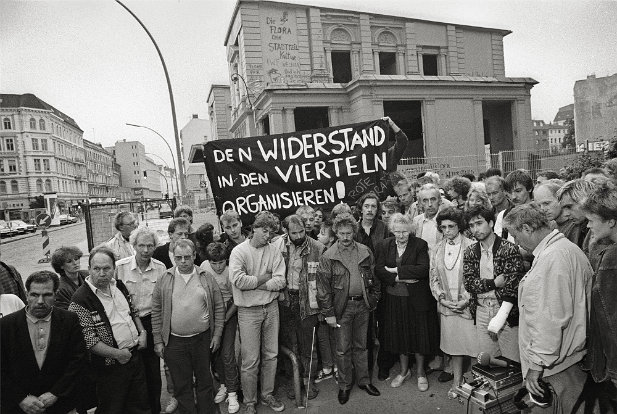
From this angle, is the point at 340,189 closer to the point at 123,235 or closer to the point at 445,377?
the point at 445,377

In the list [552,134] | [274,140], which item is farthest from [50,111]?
[552,134]

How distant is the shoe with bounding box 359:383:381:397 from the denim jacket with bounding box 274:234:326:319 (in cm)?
100

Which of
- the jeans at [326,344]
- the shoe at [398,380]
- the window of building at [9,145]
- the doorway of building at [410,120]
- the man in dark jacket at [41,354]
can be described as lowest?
the shoe at [398,380]

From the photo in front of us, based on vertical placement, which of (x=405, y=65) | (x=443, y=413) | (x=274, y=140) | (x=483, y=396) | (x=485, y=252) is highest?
(x=405, y=65)

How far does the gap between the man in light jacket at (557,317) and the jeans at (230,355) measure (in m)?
3.01

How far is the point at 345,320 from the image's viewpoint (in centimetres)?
470

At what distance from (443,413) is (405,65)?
26.4 metres

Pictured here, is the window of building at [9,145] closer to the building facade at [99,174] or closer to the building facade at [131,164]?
the building facade at [99,174]

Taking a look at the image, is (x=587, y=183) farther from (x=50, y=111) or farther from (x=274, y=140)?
(x=50, y=111)

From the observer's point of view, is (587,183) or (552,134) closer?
(587,183)

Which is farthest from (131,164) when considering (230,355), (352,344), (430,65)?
(352,344)

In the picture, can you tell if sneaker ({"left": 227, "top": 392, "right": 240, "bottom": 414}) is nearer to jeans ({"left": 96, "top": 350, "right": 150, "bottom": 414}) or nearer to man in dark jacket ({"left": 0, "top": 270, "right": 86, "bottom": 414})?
jeans ({"left": 96, "top": 350, "right": 150, "bottom": 414})

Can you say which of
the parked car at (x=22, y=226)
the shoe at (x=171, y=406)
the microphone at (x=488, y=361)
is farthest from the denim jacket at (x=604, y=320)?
the parked car at (x=22, y=226)

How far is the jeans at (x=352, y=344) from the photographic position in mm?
4699
